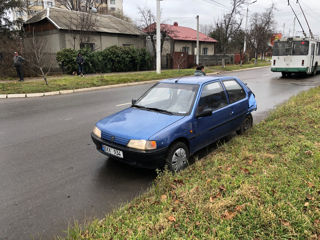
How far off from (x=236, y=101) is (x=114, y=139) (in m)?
3.02

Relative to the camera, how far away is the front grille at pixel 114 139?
4.05 metres

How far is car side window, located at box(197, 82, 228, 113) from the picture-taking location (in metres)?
4.90

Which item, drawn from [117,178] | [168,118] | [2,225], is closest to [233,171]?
[168,118]

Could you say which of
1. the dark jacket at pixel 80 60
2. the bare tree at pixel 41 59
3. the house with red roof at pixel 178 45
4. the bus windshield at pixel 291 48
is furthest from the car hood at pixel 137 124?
the house with red roof at pixel 178 45

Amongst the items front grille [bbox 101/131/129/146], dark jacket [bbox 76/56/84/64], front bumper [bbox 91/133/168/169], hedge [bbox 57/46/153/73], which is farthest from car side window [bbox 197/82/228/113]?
hedge [bbox 57/46/153/73]

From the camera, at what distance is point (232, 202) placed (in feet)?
10.3

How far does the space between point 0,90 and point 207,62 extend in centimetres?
2740

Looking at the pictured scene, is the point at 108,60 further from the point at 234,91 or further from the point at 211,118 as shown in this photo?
the point at 211,118

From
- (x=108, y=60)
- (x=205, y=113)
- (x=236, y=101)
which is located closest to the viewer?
(x=205, y=113)

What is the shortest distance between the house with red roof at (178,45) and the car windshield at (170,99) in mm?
20174

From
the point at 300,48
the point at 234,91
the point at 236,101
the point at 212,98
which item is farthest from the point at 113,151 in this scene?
the point at 300,48

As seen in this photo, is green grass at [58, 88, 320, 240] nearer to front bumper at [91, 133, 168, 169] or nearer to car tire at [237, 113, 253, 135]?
front bumper at [91, 133, 168, 169]

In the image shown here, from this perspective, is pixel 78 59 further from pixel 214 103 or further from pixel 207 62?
pixel 207 62

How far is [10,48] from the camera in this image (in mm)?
17281
